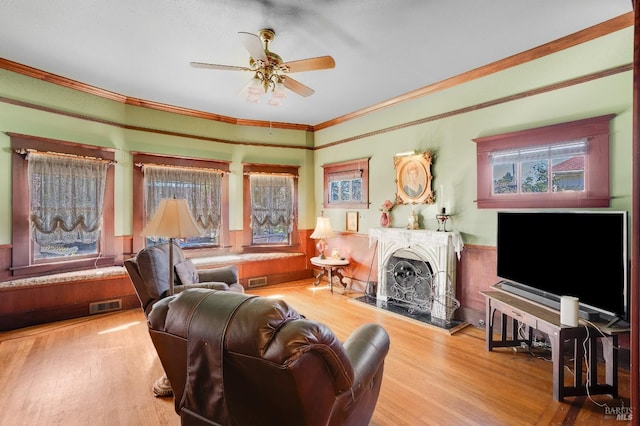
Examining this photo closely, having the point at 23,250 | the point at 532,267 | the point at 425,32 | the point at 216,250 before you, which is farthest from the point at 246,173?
the point at 532,267

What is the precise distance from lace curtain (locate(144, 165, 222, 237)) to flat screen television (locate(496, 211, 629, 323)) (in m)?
4.29

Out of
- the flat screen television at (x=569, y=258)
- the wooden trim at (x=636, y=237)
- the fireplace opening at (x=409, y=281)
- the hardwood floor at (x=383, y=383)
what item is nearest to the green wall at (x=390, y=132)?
the flat screen television at (x=569, y=258)

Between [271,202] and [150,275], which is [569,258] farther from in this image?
[271,202]

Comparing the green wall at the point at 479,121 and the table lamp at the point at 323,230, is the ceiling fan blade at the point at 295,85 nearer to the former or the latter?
the green wall at the point at 479,121

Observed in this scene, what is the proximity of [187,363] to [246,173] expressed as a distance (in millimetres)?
4636

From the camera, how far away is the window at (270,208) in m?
5.66

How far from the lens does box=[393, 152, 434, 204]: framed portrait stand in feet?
13.6

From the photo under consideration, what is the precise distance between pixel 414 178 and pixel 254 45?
2.79 m

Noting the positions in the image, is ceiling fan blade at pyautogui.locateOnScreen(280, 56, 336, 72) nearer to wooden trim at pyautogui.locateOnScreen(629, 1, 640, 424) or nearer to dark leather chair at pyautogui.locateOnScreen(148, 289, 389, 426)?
wooden trim at pyautogui.locateOnScreen(629, 1, 640, 424)

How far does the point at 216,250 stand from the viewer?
537 centimetres

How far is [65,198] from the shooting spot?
13.0ft

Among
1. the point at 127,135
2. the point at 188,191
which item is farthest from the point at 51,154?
the point at 188,191

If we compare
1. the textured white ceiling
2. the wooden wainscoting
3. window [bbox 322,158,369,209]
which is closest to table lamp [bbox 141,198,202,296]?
the textured white ceiling

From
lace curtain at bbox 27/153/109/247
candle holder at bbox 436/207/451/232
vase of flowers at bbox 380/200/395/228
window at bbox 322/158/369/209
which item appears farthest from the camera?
window at bbox 322/158/369/209
